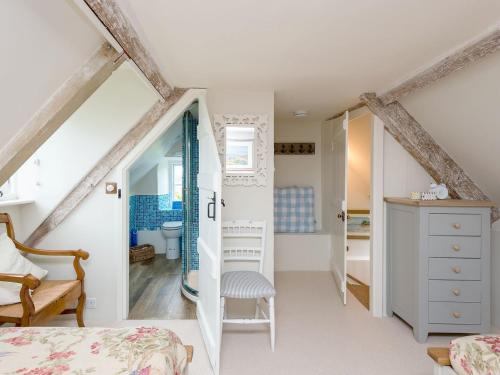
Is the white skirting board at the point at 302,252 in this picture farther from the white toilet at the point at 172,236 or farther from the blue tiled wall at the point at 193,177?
the white toilet at the point at 172,236

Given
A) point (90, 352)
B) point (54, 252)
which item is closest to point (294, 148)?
point (54, 252)

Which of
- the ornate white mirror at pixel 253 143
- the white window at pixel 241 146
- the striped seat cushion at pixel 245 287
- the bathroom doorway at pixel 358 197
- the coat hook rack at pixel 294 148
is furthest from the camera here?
the coat hook rack at pixel 294 148

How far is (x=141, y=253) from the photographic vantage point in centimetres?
489

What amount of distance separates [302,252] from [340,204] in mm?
1163

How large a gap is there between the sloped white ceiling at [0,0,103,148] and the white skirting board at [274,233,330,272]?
3.39m

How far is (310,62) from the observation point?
2271 millimetres

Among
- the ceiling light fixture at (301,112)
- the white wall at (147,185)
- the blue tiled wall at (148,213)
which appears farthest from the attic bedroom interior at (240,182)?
the white wall at (147,185)

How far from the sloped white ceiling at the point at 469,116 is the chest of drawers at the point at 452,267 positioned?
1.21ft

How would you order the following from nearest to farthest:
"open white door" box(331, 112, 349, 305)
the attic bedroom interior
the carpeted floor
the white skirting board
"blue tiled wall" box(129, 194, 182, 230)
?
1. the attic bedroom interior
2. the carpeted floor
3. "open white door" box(331, 112, 349, 305)
4. the white skirting board
5. "blue tiled wall" box(129, 194, 182, 230)

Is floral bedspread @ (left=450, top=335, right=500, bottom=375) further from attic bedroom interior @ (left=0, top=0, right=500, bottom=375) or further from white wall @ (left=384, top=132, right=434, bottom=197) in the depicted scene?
white wall @ (left=384, top=132, right=434, bottom=197)

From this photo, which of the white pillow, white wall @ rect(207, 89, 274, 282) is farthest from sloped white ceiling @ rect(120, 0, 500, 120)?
the white pillow

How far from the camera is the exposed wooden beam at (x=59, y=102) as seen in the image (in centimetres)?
167

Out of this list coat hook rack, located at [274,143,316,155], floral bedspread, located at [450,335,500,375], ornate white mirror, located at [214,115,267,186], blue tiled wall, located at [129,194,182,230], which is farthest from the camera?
blue tiled wall, located at [129,194,182,230]

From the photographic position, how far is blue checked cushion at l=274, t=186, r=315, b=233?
15.1 feet
